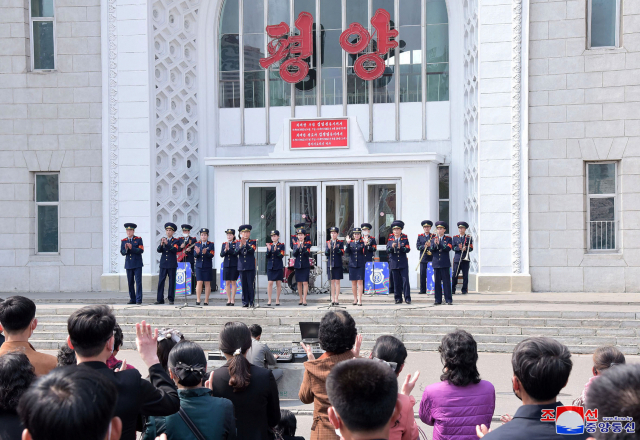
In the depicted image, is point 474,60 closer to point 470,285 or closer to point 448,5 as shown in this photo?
point 448,5

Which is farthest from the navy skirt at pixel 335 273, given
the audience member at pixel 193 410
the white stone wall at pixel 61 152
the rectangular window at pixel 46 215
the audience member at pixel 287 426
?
the audience member at pixel 193 410

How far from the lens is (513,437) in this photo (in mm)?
2365

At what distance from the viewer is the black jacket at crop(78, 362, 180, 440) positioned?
2836 mm

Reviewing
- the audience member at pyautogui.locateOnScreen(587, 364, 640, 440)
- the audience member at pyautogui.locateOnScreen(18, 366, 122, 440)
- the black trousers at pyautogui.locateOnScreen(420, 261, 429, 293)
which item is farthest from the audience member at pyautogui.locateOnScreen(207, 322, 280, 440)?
the black trousers at pyautogui.locateOnScreen(420, 261, 429, 293)

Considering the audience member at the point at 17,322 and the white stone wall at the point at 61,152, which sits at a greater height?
the white stone wall at the point at 61,152

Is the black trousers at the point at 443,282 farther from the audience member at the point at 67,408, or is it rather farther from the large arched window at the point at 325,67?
the audience member at the point at 67,408

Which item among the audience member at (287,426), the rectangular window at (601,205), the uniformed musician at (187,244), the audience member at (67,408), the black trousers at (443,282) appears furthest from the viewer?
the rectangular window at (601,205)

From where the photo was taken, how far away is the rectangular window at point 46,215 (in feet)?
54.3

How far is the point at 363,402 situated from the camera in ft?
6.98

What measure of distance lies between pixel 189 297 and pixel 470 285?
22.1 feet

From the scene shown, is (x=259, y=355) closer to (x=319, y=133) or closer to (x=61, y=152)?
(x=319, y=133)

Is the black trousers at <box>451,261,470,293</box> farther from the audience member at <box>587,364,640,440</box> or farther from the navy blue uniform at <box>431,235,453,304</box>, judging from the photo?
the audience member at <box>587,364,640,440</box>

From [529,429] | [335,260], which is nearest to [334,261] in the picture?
[335,260]

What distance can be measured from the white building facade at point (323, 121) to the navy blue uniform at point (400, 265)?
2.55m
